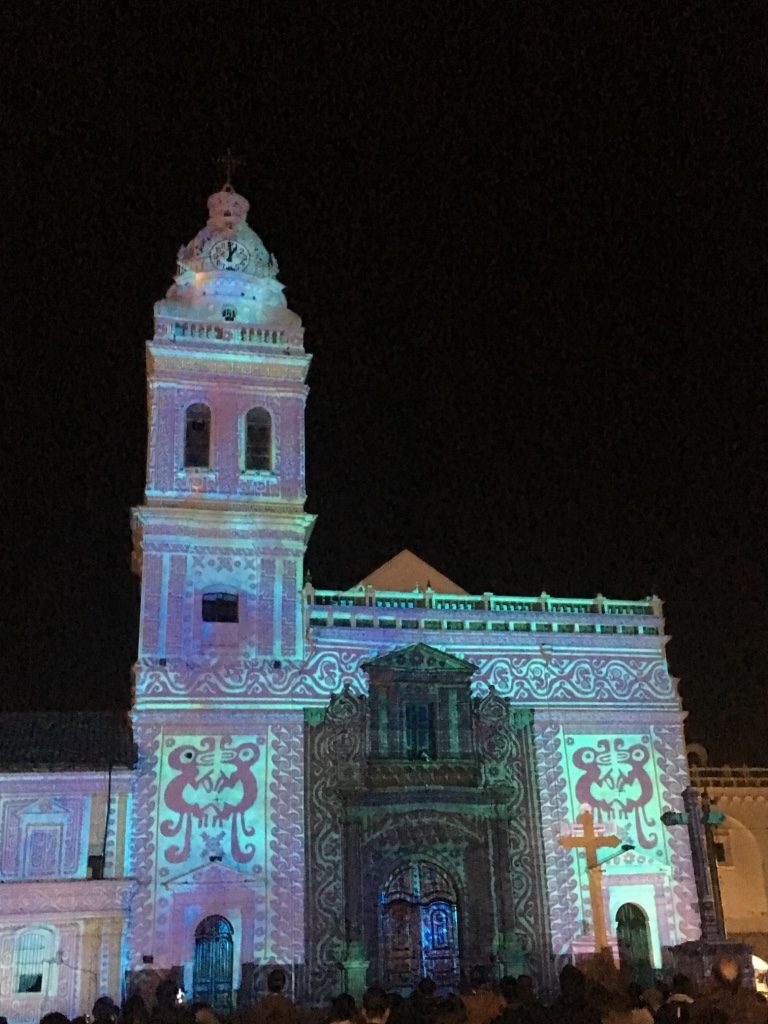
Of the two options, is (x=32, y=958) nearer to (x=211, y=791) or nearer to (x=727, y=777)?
(x=211, y=791)

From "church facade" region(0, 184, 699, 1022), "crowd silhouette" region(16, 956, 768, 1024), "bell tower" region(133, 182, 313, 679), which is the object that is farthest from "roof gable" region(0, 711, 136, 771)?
"crowd silhouette" region(16, 956, 768, 1024)

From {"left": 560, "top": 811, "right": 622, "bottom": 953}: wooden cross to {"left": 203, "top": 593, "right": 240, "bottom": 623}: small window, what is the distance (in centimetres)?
957

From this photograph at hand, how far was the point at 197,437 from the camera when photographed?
27547mm

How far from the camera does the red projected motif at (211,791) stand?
23.4 metres

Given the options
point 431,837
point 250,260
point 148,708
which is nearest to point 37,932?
point 148,708

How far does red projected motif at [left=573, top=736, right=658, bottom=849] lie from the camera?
25531 millimetres

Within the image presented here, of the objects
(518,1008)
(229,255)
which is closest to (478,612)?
(229,255)

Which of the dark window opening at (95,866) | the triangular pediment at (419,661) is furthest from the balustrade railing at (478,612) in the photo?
the dark window opening at (95,866)

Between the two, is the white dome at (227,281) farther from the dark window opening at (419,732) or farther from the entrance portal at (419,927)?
the entrance portal at (419,927)

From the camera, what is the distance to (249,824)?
23.7 m

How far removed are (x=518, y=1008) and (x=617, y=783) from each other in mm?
18343

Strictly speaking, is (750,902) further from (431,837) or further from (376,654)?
(376,654)

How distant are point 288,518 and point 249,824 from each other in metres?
7.61

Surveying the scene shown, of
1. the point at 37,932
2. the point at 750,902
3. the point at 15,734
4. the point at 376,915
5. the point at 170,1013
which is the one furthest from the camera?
the point at 750,902
